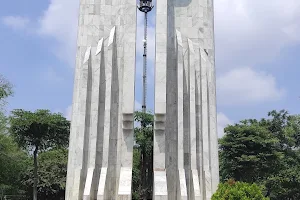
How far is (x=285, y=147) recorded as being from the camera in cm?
3072

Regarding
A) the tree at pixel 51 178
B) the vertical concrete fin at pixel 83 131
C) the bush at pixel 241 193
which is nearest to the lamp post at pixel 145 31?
the tree at pixel 51 178

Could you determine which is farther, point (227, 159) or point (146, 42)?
point (146, 42)

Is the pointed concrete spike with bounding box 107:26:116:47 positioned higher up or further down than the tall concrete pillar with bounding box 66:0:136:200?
higher up

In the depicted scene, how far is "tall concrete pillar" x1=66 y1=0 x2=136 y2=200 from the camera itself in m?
15.7

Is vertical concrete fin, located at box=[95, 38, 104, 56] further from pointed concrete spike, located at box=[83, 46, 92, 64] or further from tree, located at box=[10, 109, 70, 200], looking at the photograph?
tree, located at box=[10, 109, 70, 200]

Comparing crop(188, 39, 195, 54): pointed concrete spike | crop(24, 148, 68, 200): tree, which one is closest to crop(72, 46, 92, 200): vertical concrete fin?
crop(188, 39, 195, 54): pointed concrete spike

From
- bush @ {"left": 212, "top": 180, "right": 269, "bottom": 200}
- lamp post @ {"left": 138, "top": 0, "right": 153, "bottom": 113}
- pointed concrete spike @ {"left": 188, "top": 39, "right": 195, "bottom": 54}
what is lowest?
bush @ {"left": 212, "top": 180, "right": 269, "bottom": 200}

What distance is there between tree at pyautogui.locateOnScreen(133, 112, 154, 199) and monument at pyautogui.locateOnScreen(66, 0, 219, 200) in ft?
39.6

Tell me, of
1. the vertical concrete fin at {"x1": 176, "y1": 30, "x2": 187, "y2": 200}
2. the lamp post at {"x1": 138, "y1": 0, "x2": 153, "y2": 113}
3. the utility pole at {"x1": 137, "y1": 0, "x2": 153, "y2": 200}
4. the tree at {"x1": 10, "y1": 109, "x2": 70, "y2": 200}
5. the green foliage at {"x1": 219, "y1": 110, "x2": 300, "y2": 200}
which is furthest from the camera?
the lamp post at {"x1": 138, "y1": 0, "x2": 153, "y2": 113}

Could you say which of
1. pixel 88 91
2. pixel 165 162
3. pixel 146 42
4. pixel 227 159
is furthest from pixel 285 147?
pixel 88 91

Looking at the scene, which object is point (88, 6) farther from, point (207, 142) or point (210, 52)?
point (207, 142)

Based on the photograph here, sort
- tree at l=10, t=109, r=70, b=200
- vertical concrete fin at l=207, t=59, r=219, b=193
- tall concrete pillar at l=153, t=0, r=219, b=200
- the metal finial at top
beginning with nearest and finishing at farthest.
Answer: tall concrete pillar at l=153, t=0, r=219, b=200 → vertical concrete fin at l=207, t=59, r=219, b=193 → tree at l=10, t=109, r=70, b=200 → the metal finial at top

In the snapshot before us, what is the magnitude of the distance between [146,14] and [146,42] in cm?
295

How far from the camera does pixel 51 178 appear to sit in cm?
2939
